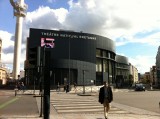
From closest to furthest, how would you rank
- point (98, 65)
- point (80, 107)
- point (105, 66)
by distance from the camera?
point (80, 107)
point (98, 65)
point (105, 66)

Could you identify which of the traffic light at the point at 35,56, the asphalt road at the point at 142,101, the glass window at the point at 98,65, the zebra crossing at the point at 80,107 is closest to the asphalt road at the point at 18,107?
the zebra crossing at the point at 80,107

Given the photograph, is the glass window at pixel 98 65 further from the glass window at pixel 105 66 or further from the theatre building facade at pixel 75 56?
the glass window at pixel 105 66

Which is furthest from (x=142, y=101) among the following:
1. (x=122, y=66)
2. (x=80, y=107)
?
(x=122, y=66)

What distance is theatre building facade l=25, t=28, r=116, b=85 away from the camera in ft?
246

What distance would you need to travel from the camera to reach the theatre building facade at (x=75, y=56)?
75.1 metres

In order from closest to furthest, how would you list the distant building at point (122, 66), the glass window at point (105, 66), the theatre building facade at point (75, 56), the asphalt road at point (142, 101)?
the asphalt road at point (142, 101)
the theatre building facade at point (75, 56)
the glass window at point (105, 66)
the distant building at point (122, 66)

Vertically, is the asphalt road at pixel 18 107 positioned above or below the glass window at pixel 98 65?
below

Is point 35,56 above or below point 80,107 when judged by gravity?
above

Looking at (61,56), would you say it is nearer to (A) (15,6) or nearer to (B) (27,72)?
(B) (27,72)

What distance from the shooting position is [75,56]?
8719 centimetres

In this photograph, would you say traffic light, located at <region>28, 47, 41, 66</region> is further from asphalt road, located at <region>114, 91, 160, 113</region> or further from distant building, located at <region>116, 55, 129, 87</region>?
distant building, located at <region>116, 55, 129, 87</region>

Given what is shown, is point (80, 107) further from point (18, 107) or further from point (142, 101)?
point (142, 101)

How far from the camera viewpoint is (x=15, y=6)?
347 ft

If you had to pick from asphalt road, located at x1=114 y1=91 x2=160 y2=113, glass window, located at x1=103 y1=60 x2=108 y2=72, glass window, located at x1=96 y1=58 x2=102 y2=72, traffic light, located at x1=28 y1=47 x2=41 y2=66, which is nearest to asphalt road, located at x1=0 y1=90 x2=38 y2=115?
traffic light, located at x1=28 y1=47 x2=41 y2=66
